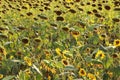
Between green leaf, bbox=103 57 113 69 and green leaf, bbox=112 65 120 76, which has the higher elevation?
green leaf, bbox=103 57 113 69

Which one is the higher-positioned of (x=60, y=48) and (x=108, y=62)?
(x=108, y=62)

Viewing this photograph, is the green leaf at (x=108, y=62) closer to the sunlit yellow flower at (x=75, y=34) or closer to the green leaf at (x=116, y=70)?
the green leaf at (x=116, y=70)

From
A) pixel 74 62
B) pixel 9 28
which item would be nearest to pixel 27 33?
pixel 9 28

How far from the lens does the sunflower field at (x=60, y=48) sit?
236cm

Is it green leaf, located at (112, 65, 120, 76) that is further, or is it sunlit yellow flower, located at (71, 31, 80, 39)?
sunlit yellow flower, located at (71, 31, 80, 39)

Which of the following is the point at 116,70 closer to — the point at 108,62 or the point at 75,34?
the point at 108,62

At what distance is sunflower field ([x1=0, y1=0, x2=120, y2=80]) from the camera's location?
2357 mm

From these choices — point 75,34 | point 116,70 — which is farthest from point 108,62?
point 75,34

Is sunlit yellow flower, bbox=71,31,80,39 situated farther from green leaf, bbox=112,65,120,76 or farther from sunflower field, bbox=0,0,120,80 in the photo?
green leaf, bbox=112,65,120,76

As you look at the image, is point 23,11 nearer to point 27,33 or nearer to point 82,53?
point 27,33

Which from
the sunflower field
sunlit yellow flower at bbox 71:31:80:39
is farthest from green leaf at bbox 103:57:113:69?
sunlit yellow flower at bbox 71:31:80:39

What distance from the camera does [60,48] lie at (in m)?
2.96

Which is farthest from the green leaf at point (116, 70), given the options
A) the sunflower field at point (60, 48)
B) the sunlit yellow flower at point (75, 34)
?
the sunlit yellow flower at point (75, 34)

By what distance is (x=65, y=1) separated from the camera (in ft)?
16.3
